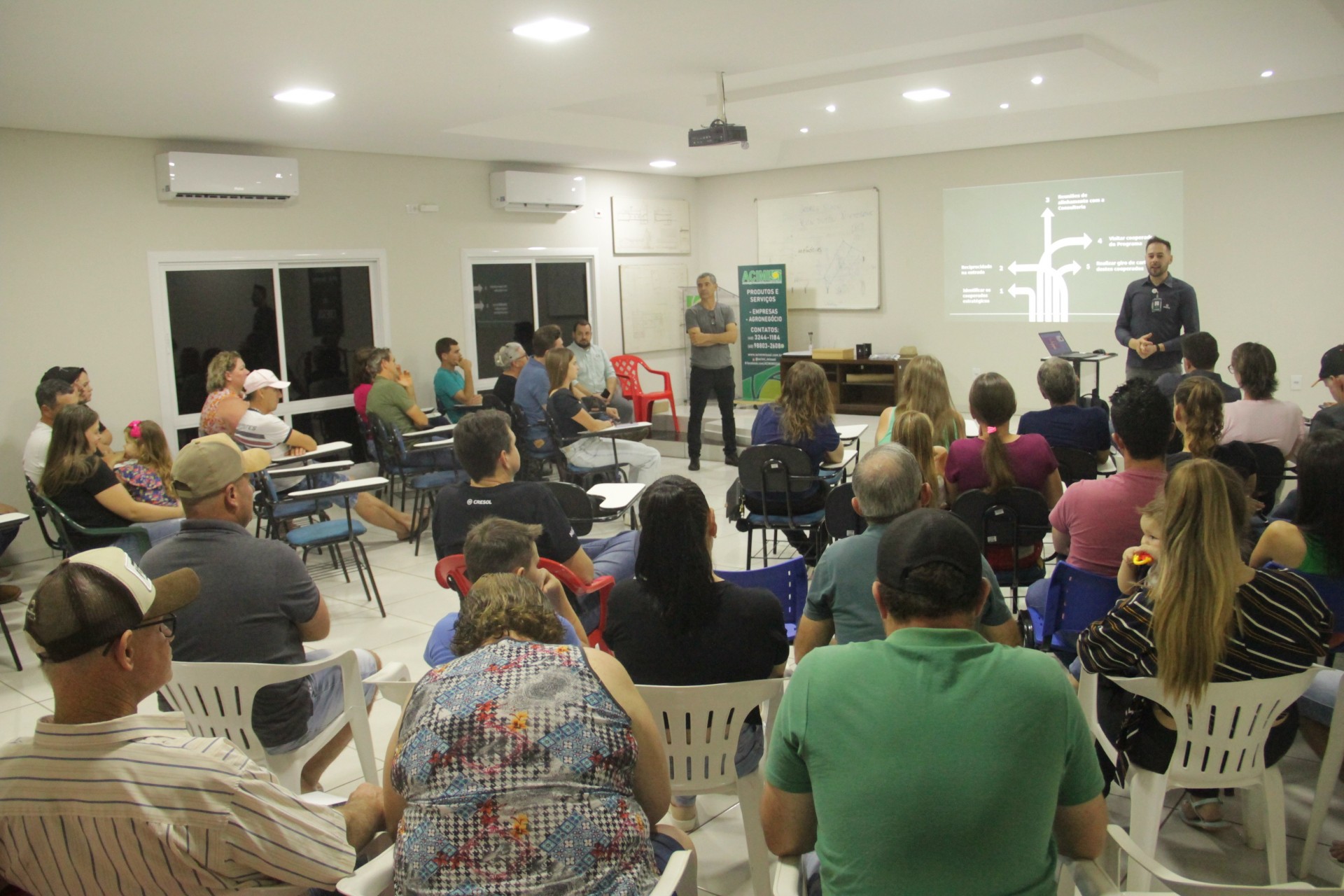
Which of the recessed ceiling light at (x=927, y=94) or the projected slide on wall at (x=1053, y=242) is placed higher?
the recessed ceiling light at (x=927, y=94)

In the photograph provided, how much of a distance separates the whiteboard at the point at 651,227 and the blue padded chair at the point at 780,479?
6.39m

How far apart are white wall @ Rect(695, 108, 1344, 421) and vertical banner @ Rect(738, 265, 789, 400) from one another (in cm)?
94

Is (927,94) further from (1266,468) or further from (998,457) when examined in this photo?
(998,457)

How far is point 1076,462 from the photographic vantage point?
14.3ft

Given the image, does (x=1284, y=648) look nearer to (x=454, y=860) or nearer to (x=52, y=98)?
(x=454, y=860)

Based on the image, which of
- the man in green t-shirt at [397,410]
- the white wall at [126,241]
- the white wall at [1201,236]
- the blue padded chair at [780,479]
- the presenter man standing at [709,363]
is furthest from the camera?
the white wall at [1201,236]

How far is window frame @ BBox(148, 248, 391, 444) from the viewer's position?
7039mm

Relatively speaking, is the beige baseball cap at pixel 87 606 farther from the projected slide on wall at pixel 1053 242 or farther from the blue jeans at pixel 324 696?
the projected slide on wall at pixel 1053 242

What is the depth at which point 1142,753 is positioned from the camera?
230 cm

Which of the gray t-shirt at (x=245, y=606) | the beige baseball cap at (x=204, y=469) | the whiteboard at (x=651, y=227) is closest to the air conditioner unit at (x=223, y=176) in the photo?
the whiteboard at (x=651, y=227)

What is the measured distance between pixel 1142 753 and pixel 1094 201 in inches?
326

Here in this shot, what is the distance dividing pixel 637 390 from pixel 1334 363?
6.74 m

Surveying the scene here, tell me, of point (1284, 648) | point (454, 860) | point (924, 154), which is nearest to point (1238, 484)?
point (1284, 648)

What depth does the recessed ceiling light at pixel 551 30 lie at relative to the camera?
4391 mm
